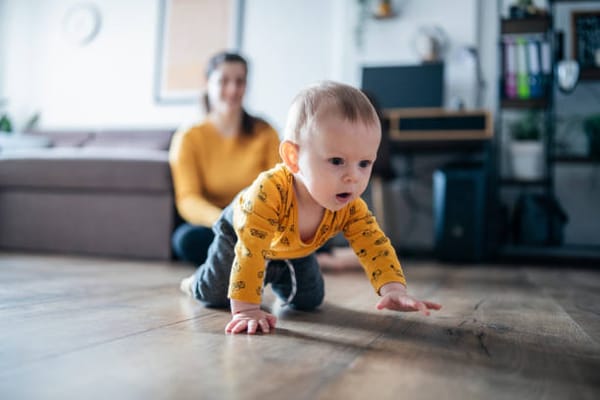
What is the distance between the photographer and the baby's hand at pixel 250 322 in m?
0.83

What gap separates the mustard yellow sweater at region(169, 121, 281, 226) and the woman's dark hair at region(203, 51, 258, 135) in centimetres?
2

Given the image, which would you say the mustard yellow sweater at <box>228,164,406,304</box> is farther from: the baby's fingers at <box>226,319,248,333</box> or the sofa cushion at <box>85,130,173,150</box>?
the sofa cushion at <box>85,130,173,150</box>

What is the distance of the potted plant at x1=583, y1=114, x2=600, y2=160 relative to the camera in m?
2.85

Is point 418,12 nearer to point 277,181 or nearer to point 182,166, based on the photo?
point 182,166

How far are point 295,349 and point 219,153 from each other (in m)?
1.32

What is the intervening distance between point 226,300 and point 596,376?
2.27 feet

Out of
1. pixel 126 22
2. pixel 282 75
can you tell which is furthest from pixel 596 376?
pixel 126 22

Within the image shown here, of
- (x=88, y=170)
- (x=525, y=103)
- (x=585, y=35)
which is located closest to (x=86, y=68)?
(x=88, y=170)

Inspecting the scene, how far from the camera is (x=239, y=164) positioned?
1.92 meters

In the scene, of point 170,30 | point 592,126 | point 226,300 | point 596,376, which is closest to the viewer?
point 596,376

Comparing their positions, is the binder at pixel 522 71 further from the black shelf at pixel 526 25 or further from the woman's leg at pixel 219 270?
the woman's leg at pixel 219 270

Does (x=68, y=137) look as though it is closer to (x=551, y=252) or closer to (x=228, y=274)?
(x=228, y=274)

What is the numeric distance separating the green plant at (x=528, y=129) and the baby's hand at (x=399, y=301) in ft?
8.02

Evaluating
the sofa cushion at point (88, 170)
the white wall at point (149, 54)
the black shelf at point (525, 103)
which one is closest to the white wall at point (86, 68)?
the white wall at point (149, 54)
